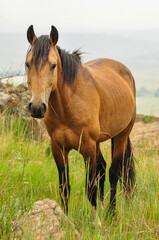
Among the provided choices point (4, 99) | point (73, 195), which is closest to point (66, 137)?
point (73, 195)

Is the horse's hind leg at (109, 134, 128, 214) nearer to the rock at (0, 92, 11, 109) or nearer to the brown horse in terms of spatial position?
the brown horse

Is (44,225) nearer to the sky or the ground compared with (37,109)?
nearer to the ground

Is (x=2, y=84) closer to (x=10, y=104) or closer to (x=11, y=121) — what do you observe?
(x=10, y=104)

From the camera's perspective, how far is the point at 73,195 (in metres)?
3.34

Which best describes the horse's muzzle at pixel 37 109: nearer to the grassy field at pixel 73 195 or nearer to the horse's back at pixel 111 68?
the grassy field at pixel 73 195

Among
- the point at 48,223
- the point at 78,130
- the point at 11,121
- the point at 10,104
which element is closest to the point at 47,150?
the point at 11,121

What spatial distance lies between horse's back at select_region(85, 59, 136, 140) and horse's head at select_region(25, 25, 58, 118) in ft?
3.37

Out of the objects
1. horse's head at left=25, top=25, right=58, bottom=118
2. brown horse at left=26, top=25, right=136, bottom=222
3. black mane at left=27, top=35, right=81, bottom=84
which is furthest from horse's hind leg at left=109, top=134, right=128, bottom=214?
horse's head at left=25, top=25, right=58, bottom=118

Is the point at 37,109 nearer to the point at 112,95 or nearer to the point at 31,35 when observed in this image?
the point at 31,35

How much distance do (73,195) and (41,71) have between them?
1252mm

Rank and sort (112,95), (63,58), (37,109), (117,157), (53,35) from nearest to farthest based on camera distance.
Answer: (37,109), (53,35), (63,58), (112,95), (117,157)

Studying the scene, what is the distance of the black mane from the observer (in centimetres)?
303

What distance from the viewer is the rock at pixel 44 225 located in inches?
112

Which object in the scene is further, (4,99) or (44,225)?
(4,99)
